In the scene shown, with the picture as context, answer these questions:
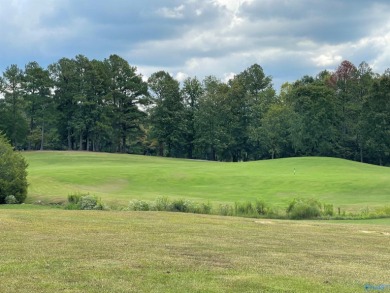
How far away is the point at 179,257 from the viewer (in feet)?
40.6

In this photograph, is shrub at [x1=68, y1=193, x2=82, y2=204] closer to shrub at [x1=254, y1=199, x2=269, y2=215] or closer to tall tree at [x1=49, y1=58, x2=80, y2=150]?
shrub at [x1=254, y1=199, x2=269, y2=215]

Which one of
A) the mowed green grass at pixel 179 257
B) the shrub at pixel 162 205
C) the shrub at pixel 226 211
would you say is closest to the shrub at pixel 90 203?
the shrub at pixel 162 205

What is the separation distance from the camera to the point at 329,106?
87812 millimetres

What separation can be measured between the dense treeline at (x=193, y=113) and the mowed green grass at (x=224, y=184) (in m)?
26.1

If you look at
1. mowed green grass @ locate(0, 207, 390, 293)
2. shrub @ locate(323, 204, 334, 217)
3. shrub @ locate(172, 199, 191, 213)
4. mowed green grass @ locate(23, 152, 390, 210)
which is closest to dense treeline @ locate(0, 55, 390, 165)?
mowed green grass @ locate(23, 152, 390, 210)

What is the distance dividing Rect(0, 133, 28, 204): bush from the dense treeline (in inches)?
2234

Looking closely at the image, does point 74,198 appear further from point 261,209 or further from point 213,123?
point 213,123

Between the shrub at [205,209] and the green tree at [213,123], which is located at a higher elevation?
the green tree at [213,123]

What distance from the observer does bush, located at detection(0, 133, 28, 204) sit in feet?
112

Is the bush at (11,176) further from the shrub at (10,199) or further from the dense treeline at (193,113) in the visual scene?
the dense treeline at (193,113)

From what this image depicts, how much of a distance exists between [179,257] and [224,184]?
36.6m

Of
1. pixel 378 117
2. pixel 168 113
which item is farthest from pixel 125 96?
pixel 378 117

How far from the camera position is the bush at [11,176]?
34031mm

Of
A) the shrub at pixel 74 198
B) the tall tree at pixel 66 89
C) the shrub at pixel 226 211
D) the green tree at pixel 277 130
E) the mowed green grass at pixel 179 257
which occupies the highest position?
the tall tree at pixel 66 89
